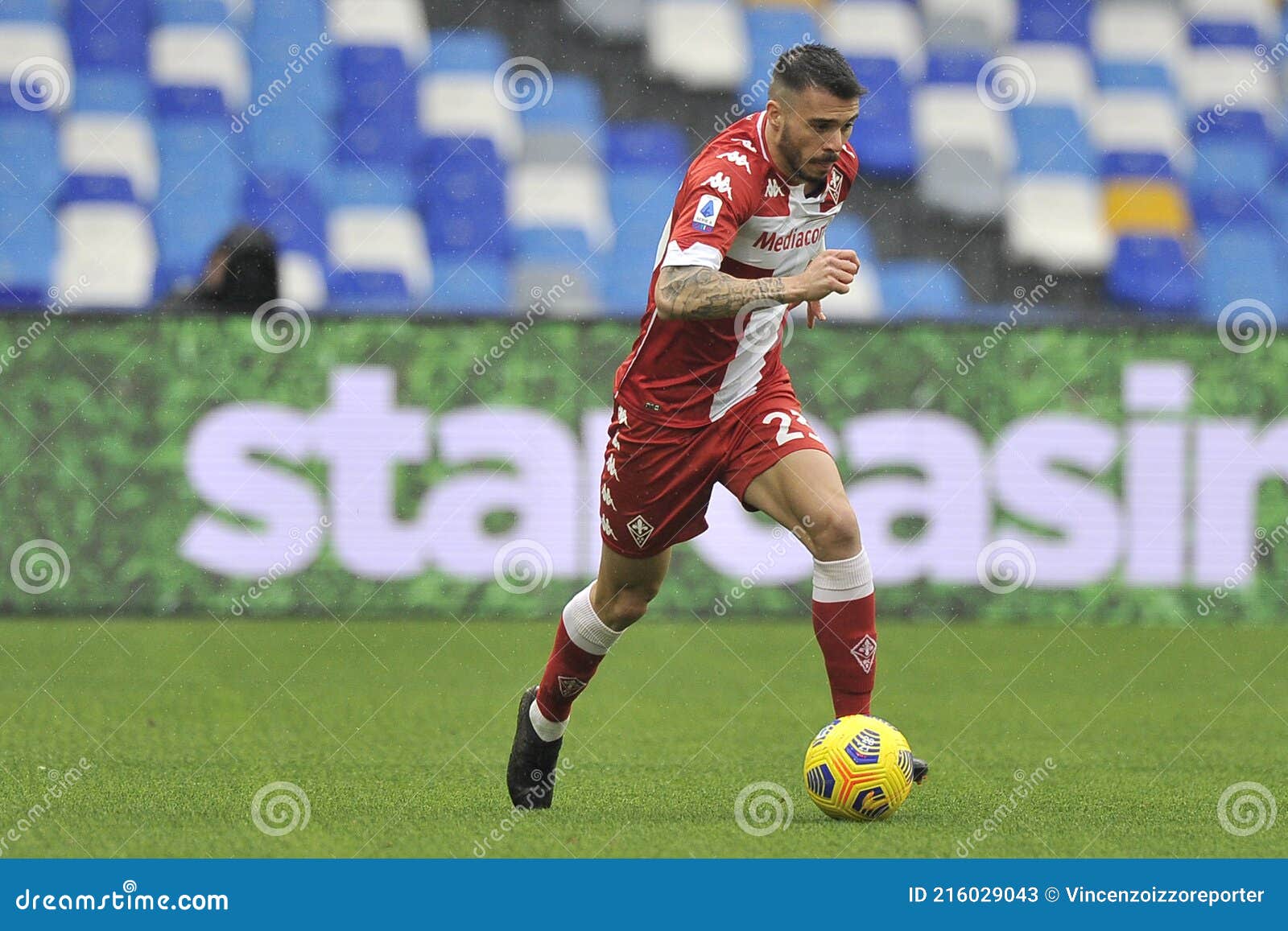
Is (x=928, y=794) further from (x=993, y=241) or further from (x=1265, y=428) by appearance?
(x=993, y=241)

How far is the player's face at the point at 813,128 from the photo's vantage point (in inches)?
199

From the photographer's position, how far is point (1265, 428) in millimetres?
10766

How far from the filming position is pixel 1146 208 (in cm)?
1557

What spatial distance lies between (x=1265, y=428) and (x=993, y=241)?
4597 millimetres

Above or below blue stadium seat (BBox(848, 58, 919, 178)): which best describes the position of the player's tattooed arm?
below

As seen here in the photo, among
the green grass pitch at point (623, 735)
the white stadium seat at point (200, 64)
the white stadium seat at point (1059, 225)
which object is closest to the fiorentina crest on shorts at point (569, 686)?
the green grass pitch at point (623, 735)

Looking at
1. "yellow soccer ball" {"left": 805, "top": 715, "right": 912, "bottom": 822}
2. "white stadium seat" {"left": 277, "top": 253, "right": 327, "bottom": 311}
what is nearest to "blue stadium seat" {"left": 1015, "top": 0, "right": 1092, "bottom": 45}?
"white stadium seat" {"left": 277, "top": 253, "right": 327, "bottom": 311}

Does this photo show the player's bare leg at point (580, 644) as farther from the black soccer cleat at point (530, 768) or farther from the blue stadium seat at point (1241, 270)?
the blue stadium seat at point (1241, 270)

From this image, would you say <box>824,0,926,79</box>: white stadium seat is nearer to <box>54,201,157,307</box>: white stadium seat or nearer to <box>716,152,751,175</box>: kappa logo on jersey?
<box>54,201,157,307</box>: white stadium seat

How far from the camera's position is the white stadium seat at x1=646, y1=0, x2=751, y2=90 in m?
15.5

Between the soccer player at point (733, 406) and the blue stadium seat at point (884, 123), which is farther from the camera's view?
the blue stadium seat at point (884, 123)

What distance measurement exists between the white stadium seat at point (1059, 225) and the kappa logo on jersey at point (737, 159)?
Answer: 10.1 metres

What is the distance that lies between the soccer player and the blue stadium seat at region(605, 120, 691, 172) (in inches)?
382

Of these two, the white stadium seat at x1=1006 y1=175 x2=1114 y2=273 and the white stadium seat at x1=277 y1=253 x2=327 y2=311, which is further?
the white stadium seat at x1=1006 y1=175 x2=1114 y2=273
